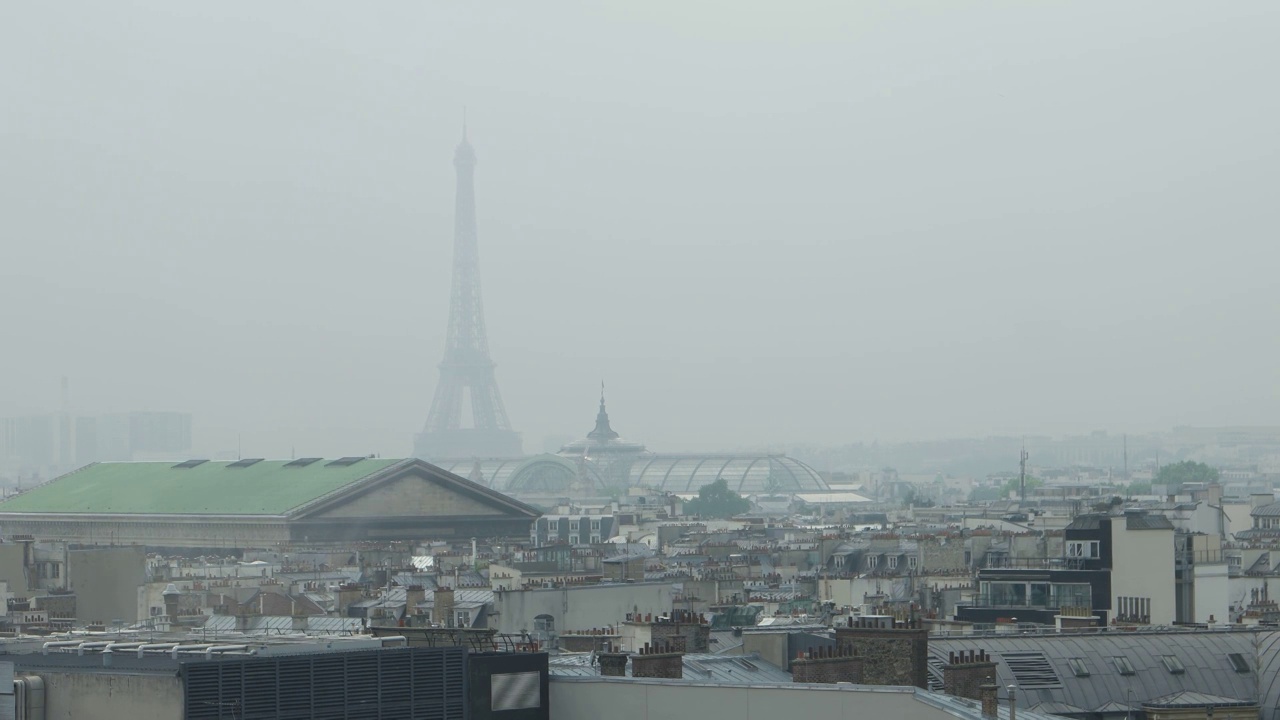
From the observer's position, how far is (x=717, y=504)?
150 meters

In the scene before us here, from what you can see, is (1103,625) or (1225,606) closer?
(1103,625)

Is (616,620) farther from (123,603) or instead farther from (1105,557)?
(123,603)

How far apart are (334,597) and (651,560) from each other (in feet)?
57.1

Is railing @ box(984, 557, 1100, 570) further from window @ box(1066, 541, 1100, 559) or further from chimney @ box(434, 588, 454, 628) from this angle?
chimney @ box(434, 588, 454, 628)

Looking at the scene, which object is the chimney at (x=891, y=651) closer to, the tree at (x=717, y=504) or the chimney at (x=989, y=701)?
the chimney at (x=989, y=701)

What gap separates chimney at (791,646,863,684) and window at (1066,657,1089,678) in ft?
17.9

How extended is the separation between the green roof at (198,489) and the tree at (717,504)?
103ft

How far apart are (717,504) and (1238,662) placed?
123 meters

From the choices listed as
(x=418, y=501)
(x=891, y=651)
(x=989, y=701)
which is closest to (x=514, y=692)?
(x=891, y=651)

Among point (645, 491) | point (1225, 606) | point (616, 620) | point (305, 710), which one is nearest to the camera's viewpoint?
point (305, 710)

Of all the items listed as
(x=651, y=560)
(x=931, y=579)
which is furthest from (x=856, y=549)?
(x=931, y=579)

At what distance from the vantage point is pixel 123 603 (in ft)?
156

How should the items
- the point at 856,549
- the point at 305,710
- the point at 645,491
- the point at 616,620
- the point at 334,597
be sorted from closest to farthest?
the point at 305,710 → the point at 616,620 → the point at 334,597 → the point at 856,549 → the point at 645,491

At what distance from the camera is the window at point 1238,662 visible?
2622 centimetres
